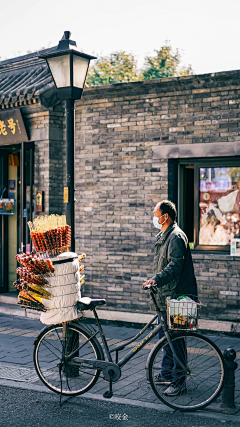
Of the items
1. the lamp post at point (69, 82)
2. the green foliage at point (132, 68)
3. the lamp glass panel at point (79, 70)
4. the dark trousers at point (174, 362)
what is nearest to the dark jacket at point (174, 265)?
the dark trousers at point (174, 362)

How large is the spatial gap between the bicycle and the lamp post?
124 cm

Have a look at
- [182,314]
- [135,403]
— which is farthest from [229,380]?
[135,403]

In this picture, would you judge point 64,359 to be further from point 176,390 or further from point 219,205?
point 219,205

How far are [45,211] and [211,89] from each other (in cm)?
374

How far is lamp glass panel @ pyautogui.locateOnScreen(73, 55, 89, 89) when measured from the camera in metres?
5.97

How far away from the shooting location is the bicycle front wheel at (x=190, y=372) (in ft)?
15.2

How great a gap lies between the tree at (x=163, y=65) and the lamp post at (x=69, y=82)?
29.0 m

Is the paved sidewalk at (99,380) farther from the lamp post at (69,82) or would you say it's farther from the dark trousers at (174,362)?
the lamp post at (69,82)

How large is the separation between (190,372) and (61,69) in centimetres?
378

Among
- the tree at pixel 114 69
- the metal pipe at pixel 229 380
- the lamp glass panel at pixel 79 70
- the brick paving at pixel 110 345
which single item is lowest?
the brick paving at pixel 110 345

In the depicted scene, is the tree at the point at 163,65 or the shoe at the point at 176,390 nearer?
the shoe at the point at 176,390

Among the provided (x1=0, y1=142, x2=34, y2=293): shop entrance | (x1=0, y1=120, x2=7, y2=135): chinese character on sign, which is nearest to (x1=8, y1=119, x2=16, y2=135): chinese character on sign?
(x1=0, y1=120, x2=7, y2=135): chinese character on sign

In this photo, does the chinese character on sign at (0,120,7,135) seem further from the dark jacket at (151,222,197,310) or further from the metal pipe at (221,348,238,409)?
the metal pipe at (221,348,238,409)

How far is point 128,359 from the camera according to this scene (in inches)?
192
